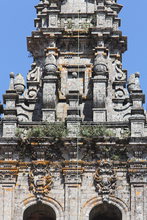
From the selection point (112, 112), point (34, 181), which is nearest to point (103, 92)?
point (112, 112)

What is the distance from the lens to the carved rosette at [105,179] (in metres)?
52.5

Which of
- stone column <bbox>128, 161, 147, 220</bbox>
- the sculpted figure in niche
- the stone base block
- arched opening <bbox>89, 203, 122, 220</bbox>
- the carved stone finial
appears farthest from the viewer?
the sculpted figure in niche

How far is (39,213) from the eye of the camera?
52938 mm

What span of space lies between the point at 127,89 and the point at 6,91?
429 cm

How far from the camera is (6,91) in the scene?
180 ft

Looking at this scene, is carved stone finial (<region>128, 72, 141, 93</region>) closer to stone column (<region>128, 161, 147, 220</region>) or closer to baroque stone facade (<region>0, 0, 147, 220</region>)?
baroque stone facade (<region>0, 0, 147, 220</region>)

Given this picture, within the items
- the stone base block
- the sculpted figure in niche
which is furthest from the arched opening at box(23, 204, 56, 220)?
the sculpted figure in niche

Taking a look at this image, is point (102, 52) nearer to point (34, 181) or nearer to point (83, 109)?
point (83, 109)

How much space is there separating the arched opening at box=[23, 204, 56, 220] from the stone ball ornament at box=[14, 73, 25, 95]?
481cm

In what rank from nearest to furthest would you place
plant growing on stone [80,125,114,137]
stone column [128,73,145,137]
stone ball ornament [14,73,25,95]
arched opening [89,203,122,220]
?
arched opening [89,203,122,220] → plant growing on stone [80,125,114,137] → stone column [128,73,145,137] → stone ball ornament [14,73,25,95]

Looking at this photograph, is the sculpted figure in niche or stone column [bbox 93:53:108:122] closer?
stone column [bbox 93:53:108:122]

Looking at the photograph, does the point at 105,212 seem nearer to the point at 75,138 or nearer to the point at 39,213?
the point at 39,213

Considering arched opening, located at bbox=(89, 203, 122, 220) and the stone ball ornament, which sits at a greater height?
the stone ball ornament

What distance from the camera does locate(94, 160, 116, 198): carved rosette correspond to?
52.5 metres
